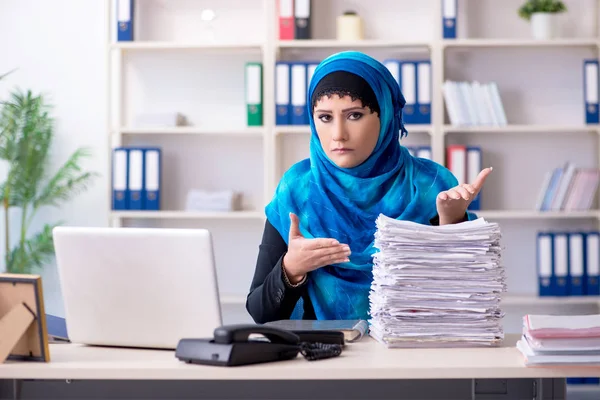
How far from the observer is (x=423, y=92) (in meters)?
4.20

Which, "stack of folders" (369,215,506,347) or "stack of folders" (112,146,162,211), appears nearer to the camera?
"stack of folders" (369,215,506,347)

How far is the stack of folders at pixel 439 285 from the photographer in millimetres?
1518

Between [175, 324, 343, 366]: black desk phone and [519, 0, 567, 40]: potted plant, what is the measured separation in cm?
325

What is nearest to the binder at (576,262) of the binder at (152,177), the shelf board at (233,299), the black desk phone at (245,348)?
the shelf board at (233,299)

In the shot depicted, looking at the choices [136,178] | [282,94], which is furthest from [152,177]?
[282,94]

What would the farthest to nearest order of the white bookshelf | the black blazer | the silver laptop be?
the white bookshelf < the black blazer < the silver laptop

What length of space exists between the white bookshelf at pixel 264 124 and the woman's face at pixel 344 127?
233 cm

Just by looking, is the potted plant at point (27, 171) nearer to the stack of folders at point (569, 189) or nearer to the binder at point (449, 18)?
the binder at point (449, 18)

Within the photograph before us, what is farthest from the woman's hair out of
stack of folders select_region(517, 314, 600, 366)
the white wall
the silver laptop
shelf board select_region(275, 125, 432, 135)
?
the white wall

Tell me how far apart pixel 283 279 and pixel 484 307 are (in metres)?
0.47

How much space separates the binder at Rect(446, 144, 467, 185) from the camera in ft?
13.8

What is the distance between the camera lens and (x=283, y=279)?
1.81 metres

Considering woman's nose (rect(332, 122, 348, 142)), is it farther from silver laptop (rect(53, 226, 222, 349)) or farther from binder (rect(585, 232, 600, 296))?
binder (rect(585, 232, 600, 296))

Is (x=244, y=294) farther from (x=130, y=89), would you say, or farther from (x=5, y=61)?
(x=5, y=61)
